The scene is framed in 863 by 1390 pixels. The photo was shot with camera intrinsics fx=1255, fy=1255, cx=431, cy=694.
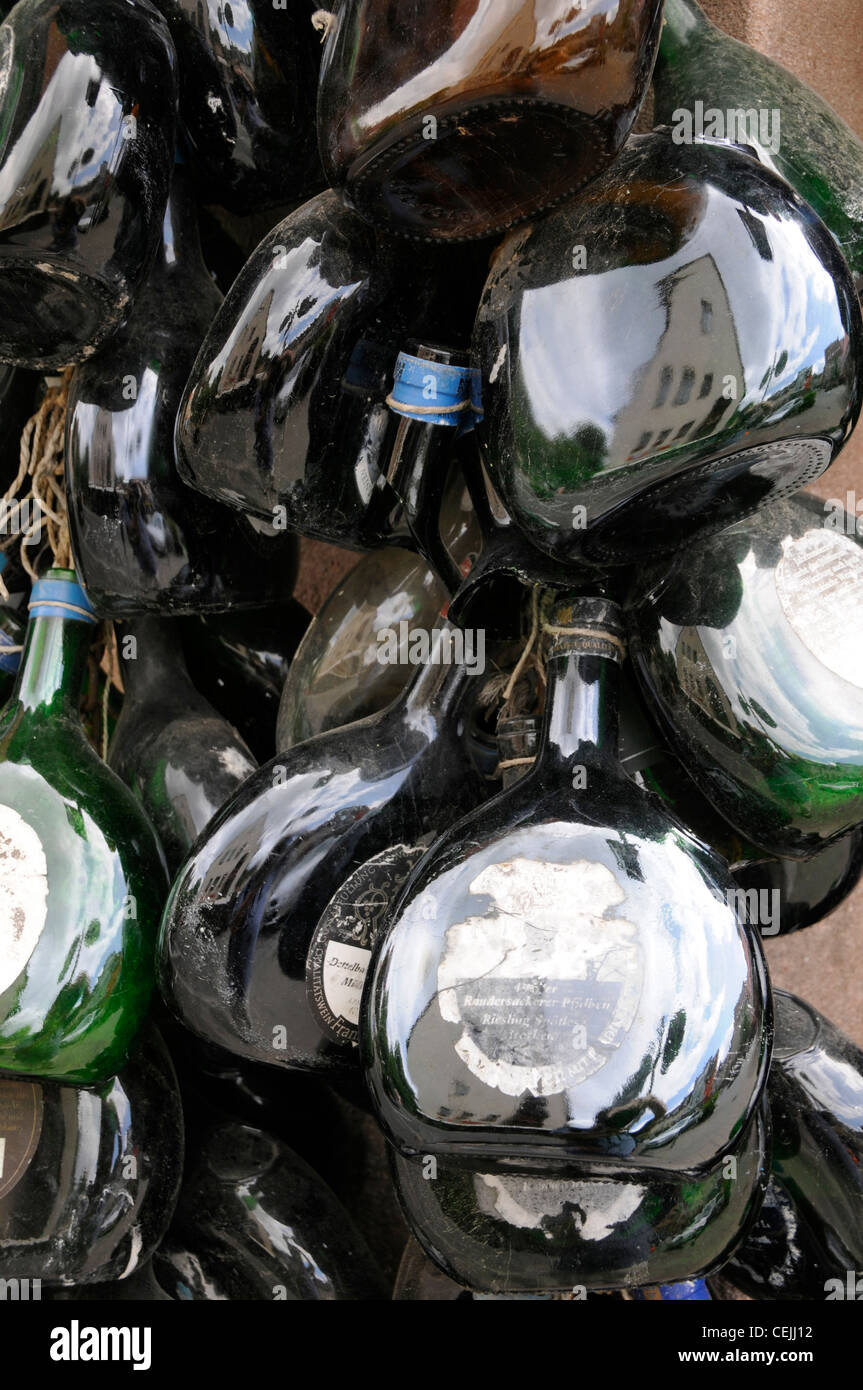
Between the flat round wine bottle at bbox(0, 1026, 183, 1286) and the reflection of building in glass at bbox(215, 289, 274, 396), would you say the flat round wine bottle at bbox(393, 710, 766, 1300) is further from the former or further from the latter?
the reflection of building in glass at bbox(215, 289, 274, 396)

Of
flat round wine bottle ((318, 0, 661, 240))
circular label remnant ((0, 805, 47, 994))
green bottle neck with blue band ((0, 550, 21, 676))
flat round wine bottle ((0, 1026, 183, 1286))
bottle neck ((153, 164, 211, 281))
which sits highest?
bottle neck ((153, 164, 211, 281))

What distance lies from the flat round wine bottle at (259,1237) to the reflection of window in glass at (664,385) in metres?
0.58

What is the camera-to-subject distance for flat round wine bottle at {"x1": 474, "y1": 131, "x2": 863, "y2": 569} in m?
0.52

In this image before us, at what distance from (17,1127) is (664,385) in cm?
58

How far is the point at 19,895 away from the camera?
0.71m

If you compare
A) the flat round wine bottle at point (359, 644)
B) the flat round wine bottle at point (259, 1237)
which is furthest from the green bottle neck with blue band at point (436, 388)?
the flat round wine bottle at point (259, 1237)

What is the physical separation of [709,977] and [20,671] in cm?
54

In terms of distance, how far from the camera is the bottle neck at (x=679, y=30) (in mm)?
748

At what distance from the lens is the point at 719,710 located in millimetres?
591

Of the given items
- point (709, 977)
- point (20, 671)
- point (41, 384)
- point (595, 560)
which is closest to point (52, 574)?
point (20, 671)

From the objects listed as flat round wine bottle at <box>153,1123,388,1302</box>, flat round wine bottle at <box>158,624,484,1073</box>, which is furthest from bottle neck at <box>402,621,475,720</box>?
flat round wine bottle at <box>153,1123,388,1302</box>

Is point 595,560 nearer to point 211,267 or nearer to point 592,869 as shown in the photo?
point 592,869

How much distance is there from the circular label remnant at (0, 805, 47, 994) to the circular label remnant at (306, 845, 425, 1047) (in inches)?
6.6

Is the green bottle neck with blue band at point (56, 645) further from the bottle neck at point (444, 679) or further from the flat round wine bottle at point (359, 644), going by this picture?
the bottle neck at point (444, 679)
